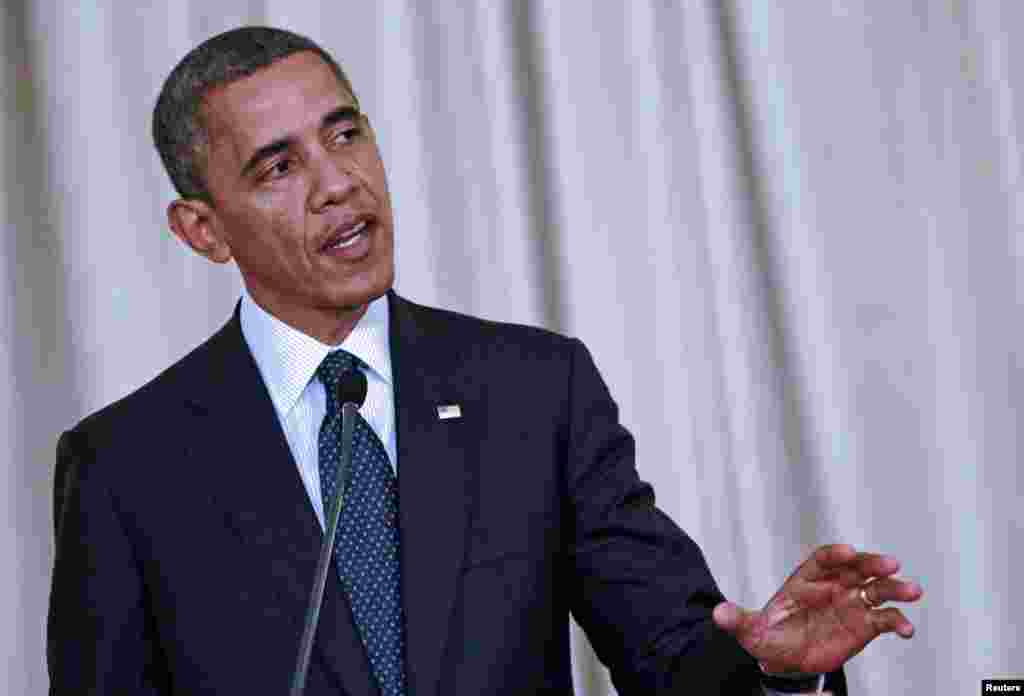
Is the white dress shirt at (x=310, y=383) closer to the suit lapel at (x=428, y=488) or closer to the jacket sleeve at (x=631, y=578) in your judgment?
the suit lapel at (x=428, y=488)

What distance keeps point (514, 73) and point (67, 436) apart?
148 centimetres

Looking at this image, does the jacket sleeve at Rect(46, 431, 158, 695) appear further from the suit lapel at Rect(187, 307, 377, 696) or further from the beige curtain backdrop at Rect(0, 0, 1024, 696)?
the beige curtain backdrop at Rect(0, 0, 1024, 696)

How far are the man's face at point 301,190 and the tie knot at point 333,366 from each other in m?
0.07

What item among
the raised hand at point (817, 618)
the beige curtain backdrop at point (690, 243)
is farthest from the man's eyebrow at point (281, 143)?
the beige curtain backdrop at point (690, 243)

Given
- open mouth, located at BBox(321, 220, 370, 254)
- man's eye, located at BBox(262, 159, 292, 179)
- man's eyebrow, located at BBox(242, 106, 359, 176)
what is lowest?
open mouth, located at BBox(321, 220, 370, 254)

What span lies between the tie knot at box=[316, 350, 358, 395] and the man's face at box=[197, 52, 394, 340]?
0.21 feet

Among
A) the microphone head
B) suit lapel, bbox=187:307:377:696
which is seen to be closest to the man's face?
suit lapel, bbox=187:307:377:696

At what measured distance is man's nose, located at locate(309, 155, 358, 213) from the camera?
199 centimetres

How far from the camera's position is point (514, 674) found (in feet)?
6.13

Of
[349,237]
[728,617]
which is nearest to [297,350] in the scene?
[349,237]

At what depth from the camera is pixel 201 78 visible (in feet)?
6.97

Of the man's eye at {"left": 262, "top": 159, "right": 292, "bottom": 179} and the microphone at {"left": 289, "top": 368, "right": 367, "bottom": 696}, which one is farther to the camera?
the man's eye at {"left": 262, "top": 159, "right": 292, "bottom": 179}

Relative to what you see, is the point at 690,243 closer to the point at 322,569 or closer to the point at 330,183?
the point at 330,183

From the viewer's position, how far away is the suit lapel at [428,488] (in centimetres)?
182
